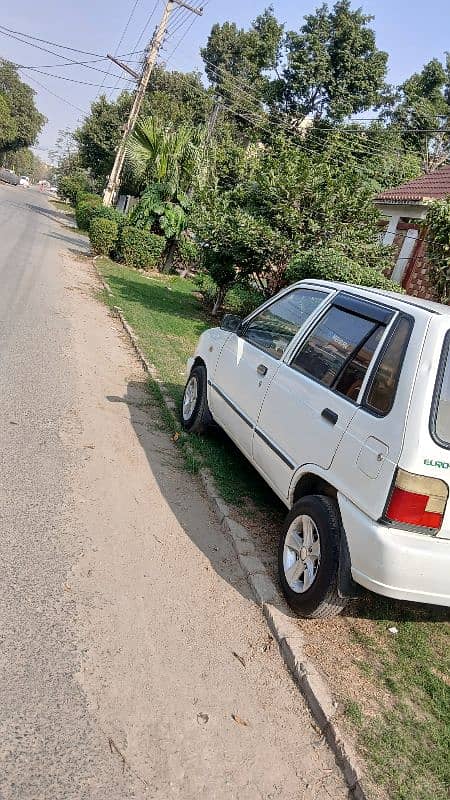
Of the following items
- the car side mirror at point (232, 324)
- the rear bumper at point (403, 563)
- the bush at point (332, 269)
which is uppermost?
the bush at point (332, 269)

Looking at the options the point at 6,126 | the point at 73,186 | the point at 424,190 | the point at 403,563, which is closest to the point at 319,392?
the point at 403,563

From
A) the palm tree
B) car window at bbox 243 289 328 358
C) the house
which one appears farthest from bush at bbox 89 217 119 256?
car window at bbox 243 289 328 358

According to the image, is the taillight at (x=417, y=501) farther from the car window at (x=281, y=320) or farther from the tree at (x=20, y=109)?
the tree at (x=20, y=109)

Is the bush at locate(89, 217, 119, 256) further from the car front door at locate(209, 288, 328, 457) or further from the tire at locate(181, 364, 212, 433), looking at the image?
the car front door at locate(209, 288, 328, 457)

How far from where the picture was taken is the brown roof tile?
17453mm

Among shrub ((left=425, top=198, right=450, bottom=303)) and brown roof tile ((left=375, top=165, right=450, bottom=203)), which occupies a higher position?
brown roof tile ((left=375, top=165, right=450, bottom=203))

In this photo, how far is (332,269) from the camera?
10.5 m

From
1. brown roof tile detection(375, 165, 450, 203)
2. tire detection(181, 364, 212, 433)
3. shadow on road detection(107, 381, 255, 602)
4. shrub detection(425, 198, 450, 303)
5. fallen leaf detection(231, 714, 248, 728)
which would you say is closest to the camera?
fallen leaf detection(231, 714, 248, 728)

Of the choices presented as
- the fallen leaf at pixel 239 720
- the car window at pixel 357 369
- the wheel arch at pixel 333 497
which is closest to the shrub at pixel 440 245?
the car window at pixel 357 369

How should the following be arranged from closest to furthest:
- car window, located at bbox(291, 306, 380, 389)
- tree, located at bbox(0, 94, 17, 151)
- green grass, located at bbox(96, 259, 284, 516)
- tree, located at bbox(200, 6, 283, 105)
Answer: car window, located at bbox(291, 306, 380, 389)
green grass, located at bbox(96, 259, 284, 516)
tree, located at bbox(200, 6, 283, 105)
tree, located at bbox(0, 94, 17, 151)

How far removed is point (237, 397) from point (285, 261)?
791 centimetres

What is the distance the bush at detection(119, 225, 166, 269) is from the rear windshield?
18780 millimetres

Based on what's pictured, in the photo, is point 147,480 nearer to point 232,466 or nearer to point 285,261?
point 232,466

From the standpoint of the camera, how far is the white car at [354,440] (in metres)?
3.20
